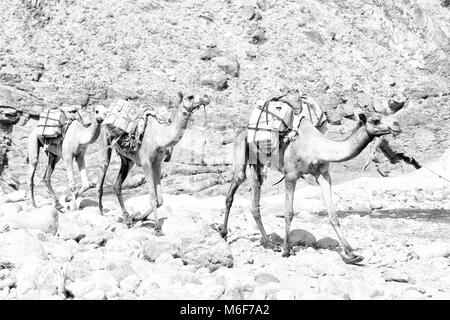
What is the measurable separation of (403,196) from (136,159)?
792 centimetres

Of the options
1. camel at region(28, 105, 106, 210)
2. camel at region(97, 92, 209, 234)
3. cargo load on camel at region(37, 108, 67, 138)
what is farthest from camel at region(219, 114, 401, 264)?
cargo load on camel at region(37, 108, 67, 138)

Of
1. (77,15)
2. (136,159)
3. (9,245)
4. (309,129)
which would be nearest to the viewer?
(9,245)

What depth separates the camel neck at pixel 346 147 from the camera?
26.8ft

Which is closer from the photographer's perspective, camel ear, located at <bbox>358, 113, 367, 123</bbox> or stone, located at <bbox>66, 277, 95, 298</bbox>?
stone, located at <bbox>66, 277, 95, 298</bbox>

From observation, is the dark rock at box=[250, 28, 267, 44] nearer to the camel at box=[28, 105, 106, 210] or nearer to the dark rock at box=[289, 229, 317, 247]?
the camel at box=[28, 105, 106, 210]

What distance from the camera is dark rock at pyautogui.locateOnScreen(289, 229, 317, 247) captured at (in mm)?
9414

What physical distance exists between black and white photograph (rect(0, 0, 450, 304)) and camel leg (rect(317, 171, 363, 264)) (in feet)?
0.07

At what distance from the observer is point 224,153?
21.3 m

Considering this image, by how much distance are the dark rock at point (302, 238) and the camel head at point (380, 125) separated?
2133mm

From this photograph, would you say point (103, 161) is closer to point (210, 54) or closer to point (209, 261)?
point (209, 261)

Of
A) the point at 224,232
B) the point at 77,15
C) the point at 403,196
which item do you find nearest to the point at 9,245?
the point at 224,232

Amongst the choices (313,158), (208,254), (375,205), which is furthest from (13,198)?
(375,205)

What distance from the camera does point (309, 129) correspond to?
29.9ft
